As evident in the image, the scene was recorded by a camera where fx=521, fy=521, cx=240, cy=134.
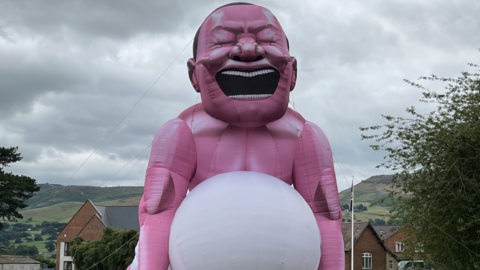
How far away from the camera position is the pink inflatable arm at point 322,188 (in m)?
9.20

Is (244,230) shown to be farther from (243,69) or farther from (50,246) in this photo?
(50,246)

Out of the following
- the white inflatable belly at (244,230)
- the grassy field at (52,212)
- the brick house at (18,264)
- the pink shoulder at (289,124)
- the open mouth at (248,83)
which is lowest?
the brick house at (18,264)

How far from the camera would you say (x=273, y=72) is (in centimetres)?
909

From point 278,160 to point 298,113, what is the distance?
51.7 inches

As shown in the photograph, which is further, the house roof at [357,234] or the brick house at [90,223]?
the brick house at [90,223]

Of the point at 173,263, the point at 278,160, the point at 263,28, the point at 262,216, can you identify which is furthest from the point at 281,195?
the point at 263,28

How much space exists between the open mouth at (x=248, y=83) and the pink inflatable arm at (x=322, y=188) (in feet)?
4.23

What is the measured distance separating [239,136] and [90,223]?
3753 centimetres

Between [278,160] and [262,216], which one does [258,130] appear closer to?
[278,160]

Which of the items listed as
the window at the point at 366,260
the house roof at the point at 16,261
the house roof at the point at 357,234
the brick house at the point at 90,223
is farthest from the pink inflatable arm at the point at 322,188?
the house roof at the point at 16,261

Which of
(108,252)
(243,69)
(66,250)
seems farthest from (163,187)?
(66,250)

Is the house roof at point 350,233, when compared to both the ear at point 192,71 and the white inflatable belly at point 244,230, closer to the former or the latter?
the ear at point 192,71

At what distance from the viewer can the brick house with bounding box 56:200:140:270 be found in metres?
43.8

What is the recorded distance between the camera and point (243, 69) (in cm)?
896
